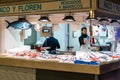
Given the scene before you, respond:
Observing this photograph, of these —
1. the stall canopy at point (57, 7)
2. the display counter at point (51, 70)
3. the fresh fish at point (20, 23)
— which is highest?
the stall canopy at point (57, 7)

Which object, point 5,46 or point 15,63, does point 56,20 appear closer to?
point 15,63

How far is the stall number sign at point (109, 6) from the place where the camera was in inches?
105

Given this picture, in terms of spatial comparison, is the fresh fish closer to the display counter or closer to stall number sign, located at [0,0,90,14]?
the display counter

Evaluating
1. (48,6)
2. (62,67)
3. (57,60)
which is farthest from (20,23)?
(48,6)

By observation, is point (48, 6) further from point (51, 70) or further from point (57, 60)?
point (51, 70)

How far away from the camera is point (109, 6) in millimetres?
2844

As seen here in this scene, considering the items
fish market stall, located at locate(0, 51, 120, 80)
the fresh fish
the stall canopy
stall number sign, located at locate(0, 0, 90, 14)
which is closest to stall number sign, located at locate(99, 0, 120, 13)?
the stall canopy

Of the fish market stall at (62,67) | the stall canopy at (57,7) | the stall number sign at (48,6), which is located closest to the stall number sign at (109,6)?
the stall canopy at (57,7)

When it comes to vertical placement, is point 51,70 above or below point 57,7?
below

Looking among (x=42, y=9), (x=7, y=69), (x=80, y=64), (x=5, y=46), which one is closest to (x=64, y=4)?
(x=42, y=9)

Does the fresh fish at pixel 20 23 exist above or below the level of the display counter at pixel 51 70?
above

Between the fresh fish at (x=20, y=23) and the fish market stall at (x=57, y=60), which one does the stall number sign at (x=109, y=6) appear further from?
the fresh fish at (x=20, y=23)

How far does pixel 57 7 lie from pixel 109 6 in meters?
0.64

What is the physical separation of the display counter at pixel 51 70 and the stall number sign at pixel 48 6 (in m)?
0.97
